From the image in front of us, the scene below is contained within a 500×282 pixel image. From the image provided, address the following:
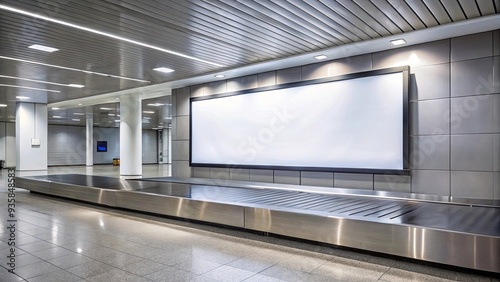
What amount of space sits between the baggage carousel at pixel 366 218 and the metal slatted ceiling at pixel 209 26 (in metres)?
3.21

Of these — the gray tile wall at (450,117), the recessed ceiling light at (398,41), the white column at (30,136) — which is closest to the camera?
the gray tile wall at (450,117)

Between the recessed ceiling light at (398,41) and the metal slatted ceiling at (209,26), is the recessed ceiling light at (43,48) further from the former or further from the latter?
the recessed ceiling light at (398,41)

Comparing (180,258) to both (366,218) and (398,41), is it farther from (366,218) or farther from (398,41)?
(398,41)

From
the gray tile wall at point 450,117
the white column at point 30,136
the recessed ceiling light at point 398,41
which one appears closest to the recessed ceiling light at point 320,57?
the gray tile wall at point 450,117

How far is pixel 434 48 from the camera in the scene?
23.7ft

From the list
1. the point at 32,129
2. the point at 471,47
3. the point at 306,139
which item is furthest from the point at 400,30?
the point at 32,129

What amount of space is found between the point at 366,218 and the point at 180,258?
2458 millimetres

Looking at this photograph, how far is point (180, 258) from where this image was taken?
4.32m

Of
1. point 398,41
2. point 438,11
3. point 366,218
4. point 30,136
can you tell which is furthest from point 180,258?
point 30,136

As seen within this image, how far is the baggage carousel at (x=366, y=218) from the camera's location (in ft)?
12.4

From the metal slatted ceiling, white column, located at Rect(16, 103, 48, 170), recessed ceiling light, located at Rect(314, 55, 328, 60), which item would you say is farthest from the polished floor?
white column, located at Rect(16, 103, 48, 170)

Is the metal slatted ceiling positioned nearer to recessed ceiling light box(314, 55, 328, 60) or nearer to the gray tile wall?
recessed ceiling light box(314, 55, 328, 60)

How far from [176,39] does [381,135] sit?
4977 millimetres

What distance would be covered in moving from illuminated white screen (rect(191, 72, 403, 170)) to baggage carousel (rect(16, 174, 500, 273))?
1.22 metres
